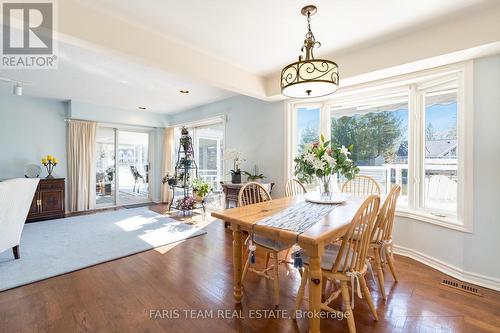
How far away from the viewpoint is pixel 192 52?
2.70 m

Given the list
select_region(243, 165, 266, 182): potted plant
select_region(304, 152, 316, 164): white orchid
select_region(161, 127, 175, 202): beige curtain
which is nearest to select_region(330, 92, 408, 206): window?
select_region(243, 165, 266, 182): potted plant

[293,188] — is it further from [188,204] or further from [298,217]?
[188,204]

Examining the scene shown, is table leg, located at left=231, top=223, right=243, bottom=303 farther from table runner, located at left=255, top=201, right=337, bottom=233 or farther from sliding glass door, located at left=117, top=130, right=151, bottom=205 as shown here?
sliding glass door, located at left=117, top=130, right=151, bottom=205

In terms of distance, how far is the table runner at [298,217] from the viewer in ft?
5.06

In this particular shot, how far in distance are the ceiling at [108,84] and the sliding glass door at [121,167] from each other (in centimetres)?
97

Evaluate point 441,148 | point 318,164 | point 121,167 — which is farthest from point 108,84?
point 441,148

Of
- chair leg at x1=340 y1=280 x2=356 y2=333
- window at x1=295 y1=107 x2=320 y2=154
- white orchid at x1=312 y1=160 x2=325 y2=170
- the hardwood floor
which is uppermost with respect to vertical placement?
window at x1=295 y1=107 x2=320 y2=154

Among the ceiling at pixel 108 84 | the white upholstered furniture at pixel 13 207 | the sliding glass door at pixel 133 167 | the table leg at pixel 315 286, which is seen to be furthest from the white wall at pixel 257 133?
the white upholstered furniture at pixel 13 207

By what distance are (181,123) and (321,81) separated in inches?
198

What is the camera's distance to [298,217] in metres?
1.76

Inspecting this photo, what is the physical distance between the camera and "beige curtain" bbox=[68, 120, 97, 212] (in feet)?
16.7

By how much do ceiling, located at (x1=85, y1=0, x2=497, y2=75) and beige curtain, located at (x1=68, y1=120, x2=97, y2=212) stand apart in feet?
13.3

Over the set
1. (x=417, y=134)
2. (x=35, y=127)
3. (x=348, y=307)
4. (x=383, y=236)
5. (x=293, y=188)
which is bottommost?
(x=348, y=307)

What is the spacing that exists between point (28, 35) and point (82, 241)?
8.71 feet
